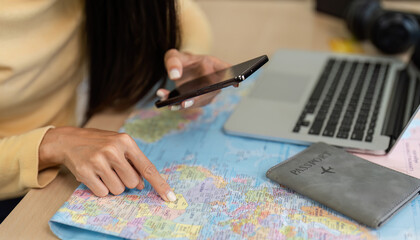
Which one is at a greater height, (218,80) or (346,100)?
(218,80)

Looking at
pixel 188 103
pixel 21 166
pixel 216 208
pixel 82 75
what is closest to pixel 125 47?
pixel 82 75

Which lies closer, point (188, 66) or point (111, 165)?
point (111, 165)

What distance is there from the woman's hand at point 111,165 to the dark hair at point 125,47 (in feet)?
0.89

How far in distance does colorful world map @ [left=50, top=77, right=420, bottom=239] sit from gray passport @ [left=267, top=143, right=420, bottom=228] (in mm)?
13

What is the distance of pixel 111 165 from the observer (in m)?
0.71

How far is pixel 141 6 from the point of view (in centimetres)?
95

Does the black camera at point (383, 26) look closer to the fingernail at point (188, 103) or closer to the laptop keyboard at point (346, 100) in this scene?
the laptop keyboard at point (346, 100)

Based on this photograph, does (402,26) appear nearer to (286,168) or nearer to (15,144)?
(286,168)

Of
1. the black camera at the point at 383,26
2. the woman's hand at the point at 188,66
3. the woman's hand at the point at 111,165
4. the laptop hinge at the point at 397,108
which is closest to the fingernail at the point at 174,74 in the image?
the woman's hand at the point at 188,66

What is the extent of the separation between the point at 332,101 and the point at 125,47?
0.42m

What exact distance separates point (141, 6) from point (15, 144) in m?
0.35

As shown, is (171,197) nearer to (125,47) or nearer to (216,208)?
(216,208)

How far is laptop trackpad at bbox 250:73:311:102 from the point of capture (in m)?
1.00

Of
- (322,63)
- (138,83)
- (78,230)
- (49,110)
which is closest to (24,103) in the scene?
(49,110)
